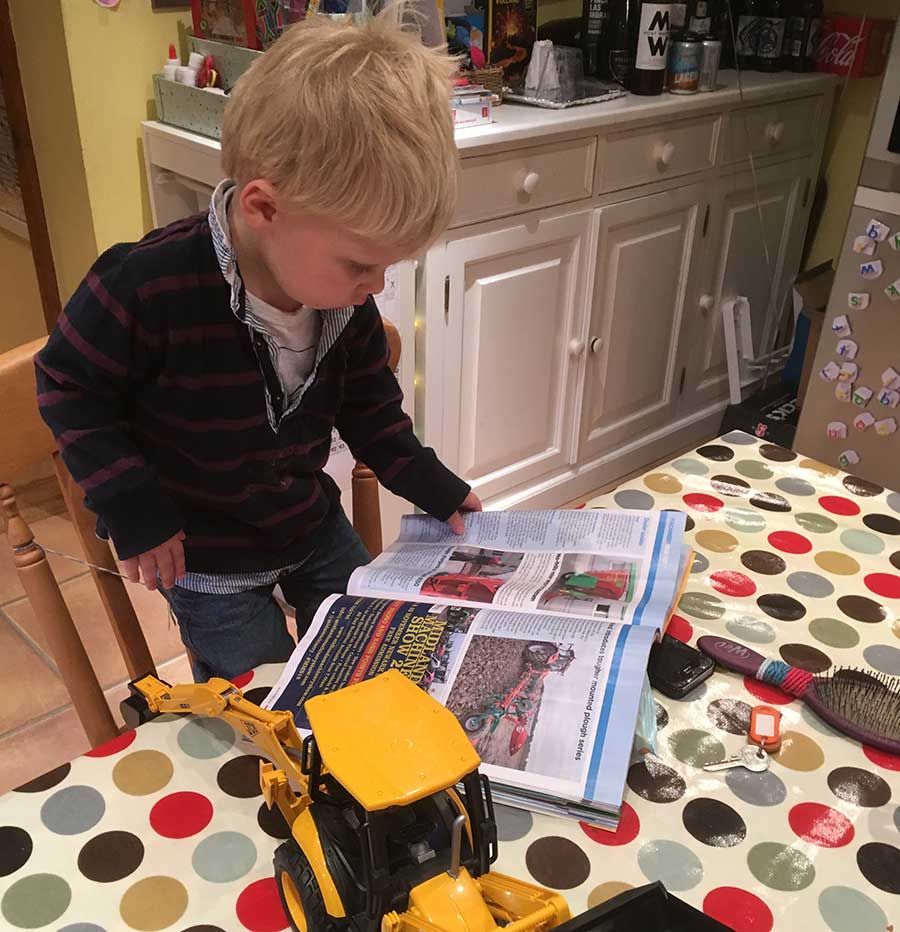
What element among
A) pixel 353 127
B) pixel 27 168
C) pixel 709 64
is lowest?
pixel 27 168

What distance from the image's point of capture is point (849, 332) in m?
1.88

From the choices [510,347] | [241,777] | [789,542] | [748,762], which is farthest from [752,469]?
[510,347]

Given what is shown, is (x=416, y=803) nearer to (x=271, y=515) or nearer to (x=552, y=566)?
(x=552, y=566)

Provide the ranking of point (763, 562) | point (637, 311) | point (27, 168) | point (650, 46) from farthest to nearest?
1. point (637, 311)
2. point (650, 46)
3. point (27, 168)
4. point (763, 562)

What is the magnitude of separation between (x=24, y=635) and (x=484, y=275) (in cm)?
116

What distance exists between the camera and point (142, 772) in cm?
65

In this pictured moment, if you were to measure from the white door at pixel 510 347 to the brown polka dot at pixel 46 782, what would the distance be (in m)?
1.26

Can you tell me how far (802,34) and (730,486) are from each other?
175cm

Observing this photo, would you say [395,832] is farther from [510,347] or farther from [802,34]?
[802,34]

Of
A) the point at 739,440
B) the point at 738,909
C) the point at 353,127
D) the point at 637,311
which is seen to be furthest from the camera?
the point at 637,311

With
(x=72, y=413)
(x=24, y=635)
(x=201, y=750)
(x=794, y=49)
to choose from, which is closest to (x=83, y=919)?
(x=201, y=750)

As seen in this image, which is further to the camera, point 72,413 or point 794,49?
point 794,49

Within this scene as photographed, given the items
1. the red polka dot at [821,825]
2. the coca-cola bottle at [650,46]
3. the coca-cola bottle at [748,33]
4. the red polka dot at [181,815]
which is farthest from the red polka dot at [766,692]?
the coca-cola bottle at [748,33]

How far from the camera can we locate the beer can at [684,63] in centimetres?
199
